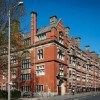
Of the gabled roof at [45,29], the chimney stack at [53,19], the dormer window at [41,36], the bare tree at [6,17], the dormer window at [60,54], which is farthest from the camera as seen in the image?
the chimney stack at [53,19]

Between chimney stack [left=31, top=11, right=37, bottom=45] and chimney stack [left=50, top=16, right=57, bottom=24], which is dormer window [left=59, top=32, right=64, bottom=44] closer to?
chimney stack [left=50, top=16, right=57, bottom=24]

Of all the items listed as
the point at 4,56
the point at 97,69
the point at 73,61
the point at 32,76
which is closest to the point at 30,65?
the point at 32,76

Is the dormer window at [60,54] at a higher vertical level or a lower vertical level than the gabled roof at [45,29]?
lower

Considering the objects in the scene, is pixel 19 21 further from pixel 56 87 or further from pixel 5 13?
pixel 56 87

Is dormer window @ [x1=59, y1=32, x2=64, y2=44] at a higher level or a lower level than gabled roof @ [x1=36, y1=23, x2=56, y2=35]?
lower

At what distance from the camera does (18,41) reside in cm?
3566

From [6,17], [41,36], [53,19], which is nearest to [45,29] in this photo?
[41,36]

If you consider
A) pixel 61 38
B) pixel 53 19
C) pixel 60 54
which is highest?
pixel 53 19

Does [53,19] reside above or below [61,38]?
above

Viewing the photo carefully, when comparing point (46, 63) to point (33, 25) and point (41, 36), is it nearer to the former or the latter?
point (41, 36)

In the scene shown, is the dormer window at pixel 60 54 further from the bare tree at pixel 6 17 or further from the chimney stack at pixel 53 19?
the bare tree at pixel 6 17

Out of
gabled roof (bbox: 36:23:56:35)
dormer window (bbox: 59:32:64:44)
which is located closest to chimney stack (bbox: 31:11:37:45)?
gabled roof (bbox: 36:23:56:35)

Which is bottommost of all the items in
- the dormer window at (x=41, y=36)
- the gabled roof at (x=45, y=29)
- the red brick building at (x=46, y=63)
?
the red brick building at (x=46, y=63)

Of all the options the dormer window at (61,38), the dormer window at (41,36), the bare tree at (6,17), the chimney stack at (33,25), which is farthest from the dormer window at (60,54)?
the bare tree at (6,17)
